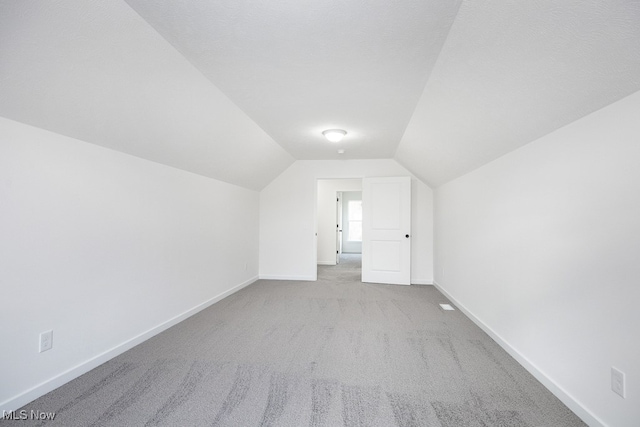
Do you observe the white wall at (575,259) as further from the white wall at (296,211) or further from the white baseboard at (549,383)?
the white wall at (296,211)

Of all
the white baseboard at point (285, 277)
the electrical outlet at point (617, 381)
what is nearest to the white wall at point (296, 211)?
the white baseboard at point (285, 277)

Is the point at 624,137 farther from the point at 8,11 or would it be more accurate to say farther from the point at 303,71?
the point at 8,11

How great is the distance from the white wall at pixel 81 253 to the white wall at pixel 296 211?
2335mm

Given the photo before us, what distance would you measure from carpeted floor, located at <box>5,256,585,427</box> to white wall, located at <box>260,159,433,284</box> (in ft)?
7.50

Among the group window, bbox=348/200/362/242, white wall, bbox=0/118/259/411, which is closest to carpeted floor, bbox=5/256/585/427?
white wall, bbox=0/118/259/411

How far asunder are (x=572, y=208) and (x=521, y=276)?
31.8 inches

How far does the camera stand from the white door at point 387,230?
18.1ft

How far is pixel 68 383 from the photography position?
2.14 metres

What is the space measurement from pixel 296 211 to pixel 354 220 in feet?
18.3

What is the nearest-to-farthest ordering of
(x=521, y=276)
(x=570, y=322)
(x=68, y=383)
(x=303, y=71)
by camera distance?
(x=570, y=322) → (x=68, y=383) → (x=303, y=71) → (x=521, y=276)

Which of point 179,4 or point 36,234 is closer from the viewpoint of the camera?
point 179,4

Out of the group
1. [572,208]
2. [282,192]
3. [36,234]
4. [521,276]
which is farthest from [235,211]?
[572,208]

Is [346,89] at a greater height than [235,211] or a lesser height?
greater
